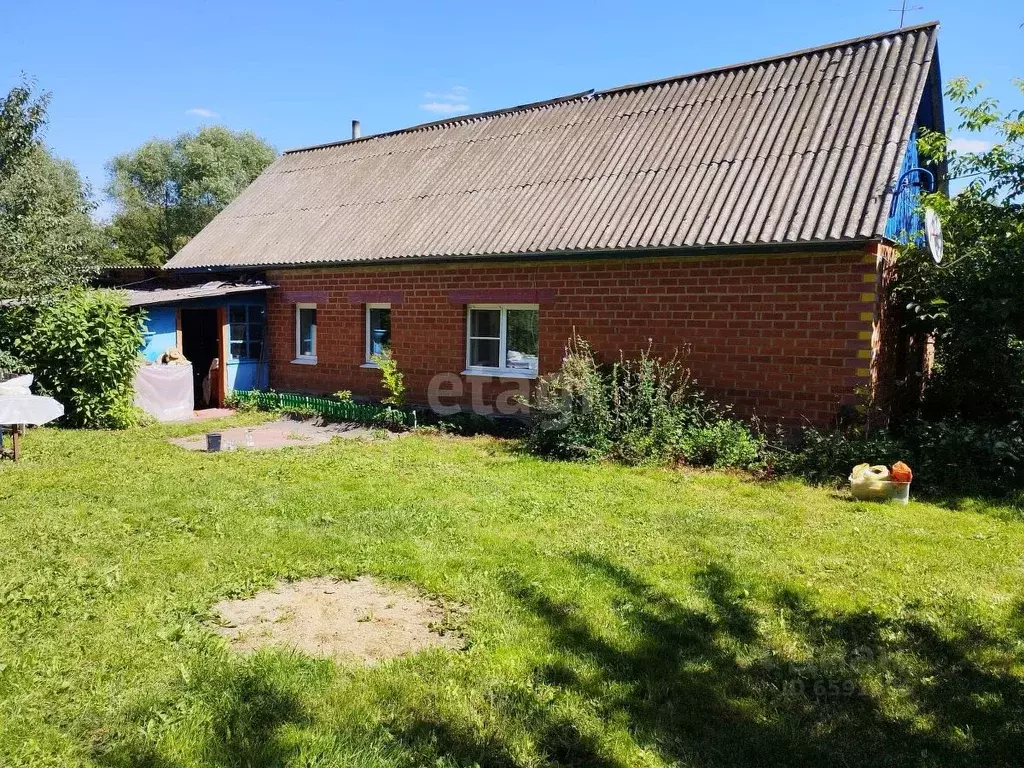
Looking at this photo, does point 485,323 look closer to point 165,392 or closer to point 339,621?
point 165,392

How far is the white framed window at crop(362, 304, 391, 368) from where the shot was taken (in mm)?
13320

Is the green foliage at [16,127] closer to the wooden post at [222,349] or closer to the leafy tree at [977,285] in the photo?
the wooden post at [222,349]

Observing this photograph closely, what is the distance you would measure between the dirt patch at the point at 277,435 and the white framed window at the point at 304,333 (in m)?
2.05

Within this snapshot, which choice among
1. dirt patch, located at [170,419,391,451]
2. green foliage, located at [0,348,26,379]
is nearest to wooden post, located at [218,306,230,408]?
dirt patch, located at [170,419,391,451]

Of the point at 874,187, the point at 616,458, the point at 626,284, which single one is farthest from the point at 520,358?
the point at 874,187

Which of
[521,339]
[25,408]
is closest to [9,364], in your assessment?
[25,408]

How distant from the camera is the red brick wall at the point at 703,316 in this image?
28.4 ft

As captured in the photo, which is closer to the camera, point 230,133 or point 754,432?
point 754,432

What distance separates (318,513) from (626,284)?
228 inches

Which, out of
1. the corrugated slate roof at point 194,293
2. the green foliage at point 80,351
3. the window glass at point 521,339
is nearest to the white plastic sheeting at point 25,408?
the green foliage at point 80,351

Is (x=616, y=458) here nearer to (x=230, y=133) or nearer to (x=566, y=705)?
(x=566, y=705)

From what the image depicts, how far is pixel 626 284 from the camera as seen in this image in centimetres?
1029

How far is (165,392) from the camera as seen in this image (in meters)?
12.6

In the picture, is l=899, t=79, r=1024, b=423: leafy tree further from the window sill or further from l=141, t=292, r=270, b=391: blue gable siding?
l=141, t=292, r=270, b=391: blue gable siding
